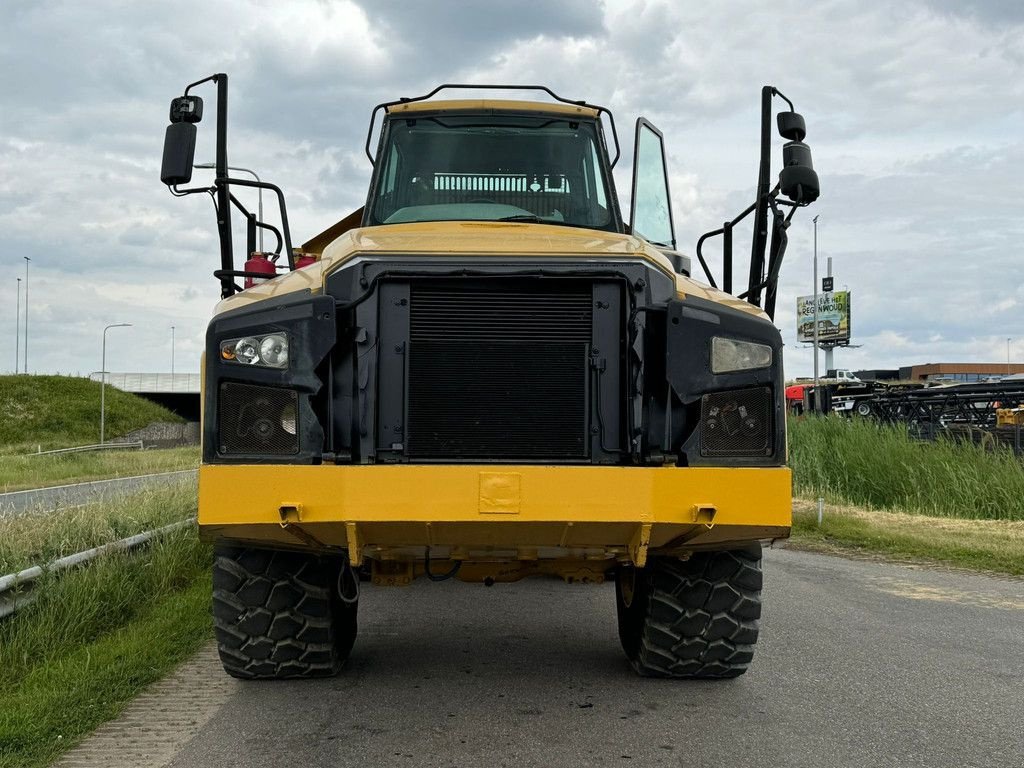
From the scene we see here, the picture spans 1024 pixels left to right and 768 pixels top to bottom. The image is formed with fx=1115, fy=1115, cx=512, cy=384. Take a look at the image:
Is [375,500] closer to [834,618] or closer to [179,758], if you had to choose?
[179,758]

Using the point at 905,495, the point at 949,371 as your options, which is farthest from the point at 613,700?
the point at 949,371

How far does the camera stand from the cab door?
20.8 ft

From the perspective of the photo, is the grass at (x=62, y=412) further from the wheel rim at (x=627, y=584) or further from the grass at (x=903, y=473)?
the wheel rim at (x=627, y=584)

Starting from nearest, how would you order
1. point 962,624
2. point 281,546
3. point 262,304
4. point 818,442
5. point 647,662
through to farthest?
point 262,304
point 281,546
point 647,662
point 962,624
point 818,442

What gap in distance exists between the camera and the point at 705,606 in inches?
209

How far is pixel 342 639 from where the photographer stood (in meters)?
5.76

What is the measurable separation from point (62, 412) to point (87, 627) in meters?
68.6

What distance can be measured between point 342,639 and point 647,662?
1.57 meters

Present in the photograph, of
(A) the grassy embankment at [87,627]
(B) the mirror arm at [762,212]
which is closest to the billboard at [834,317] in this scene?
(A) the grassy embankment at [87,627]

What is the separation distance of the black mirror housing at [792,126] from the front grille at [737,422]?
1.56 metres

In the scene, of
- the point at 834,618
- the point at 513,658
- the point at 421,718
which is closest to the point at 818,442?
the point at 834,618

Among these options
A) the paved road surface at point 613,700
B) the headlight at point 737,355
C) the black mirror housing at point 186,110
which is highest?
the black mirror housing at point 186,110

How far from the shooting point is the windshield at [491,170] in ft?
20.8

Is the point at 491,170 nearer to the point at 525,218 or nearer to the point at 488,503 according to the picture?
the point at 525,218
